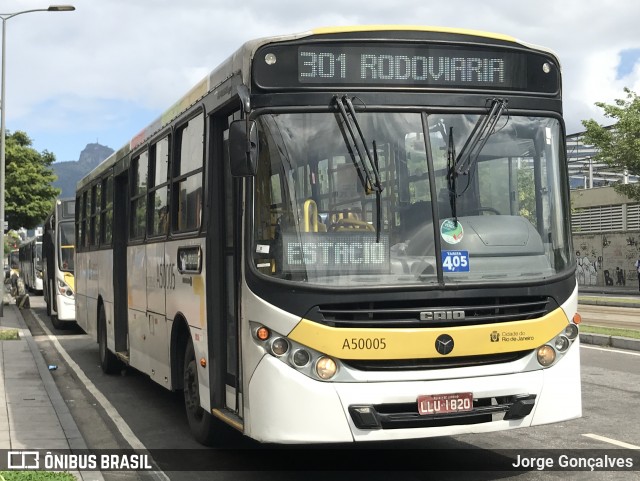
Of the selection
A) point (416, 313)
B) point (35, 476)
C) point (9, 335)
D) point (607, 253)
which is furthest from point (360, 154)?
point (607, 253)

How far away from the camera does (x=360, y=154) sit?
233 inches

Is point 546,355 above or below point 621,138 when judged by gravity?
below

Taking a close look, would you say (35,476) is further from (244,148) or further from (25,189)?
(25,189)

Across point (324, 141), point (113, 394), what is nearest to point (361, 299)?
point (324, 141)

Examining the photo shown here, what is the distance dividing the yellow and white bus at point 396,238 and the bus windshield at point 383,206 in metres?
0.01

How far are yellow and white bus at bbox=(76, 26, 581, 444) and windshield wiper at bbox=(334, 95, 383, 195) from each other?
1 cm

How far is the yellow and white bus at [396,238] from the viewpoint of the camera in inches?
223

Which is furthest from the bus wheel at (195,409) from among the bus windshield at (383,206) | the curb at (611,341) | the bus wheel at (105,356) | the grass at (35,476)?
the curb at (611,341)

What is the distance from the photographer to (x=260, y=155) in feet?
19.7

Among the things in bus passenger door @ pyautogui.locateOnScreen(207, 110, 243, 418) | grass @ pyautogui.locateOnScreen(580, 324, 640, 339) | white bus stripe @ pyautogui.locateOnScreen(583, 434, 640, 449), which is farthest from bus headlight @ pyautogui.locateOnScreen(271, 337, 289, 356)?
grass @ pyautogui.locateOnScreen(580, 324, 640, 339)

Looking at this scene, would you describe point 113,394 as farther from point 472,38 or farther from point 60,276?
point 60,276

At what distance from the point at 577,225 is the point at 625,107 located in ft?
46.4

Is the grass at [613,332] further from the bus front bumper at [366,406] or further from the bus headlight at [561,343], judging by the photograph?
the bus front bumper at [366,406]

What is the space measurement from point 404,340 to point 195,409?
2768mm
